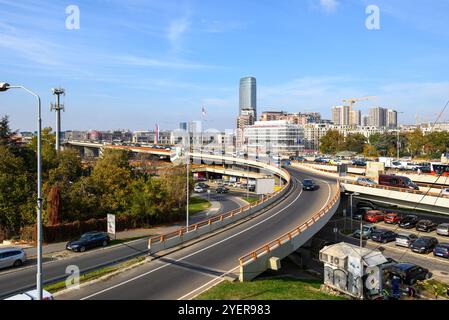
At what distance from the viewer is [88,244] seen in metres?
26.8

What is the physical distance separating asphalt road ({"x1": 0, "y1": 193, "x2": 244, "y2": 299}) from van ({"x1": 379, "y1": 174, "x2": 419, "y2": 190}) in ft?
106

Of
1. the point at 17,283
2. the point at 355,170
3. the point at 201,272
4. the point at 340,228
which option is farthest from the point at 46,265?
the point at 355,170

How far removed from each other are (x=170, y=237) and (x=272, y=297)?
10454mm

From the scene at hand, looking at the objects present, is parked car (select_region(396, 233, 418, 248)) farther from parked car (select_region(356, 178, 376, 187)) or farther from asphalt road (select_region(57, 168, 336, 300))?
asphalt road (select_region(57, 168, 336, 300))

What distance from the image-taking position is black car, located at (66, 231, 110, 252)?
1037 inches

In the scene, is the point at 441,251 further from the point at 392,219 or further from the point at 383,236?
the point at 392,219

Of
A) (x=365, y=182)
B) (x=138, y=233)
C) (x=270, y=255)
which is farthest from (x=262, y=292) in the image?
(x=365, y=182)

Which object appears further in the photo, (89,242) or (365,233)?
(365,233)

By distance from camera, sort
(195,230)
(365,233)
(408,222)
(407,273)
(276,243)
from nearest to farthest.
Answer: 1. (276,243)
2. (407,273)
3. (195,230)
4. (365,233)
5. (408,222)

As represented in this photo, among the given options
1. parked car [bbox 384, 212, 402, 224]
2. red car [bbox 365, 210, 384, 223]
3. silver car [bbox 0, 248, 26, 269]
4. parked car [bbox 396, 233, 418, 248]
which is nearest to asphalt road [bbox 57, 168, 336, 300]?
silver car [bbox 0, 248, 26, 269]

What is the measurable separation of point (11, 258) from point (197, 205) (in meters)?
32.5

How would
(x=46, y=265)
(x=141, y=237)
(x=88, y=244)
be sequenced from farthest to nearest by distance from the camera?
(x=141, y=237) → (x=88, y=244) → (x=46, y=265)

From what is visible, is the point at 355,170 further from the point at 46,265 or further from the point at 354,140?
the point at 354,140

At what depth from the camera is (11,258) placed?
889 inches
